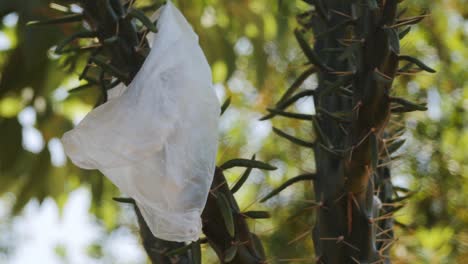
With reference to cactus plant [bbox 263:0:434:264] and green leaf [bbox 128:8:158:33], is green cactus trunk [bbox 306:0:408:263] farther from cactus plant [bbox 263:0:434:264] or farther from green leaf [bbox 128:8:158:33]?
green leaf [bbox 128:8:158:33]

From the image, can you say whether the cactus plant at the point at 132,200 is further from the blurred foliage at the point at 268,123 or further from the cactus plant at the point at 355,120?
the blurred foliage at the point at 268,123

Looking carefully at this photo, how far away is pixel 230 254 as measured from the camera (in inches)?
25.8

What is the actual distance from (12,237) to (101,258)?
49 centimetres

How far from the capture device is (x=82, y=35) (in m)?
0.70

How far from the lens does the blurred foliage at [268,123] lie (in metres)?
1.67

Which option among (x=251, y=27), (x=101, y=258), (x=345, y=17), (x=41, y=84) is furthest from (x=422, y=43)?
(x=345, y=17)

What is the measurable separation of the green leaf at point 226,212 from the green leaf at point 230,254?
14 millimetres

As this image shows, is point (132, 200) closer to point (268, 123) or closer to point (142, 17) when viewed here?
point (142, 17)

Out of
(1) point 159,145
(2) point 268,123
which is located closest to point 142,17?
(1) point 159,145

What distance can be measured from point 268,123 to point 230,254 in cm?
146

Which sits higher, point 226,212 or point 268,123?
point 226,212

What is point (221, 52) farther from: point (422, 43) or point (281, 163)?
point (422, 43)

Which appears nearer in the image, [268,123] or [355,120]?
[355,120]

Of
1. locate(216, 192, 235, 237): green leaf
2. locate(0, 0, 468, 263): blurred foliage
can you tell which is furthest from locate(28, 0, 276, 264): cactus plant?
locate(0, 0, 468, 263): blurred foliage
